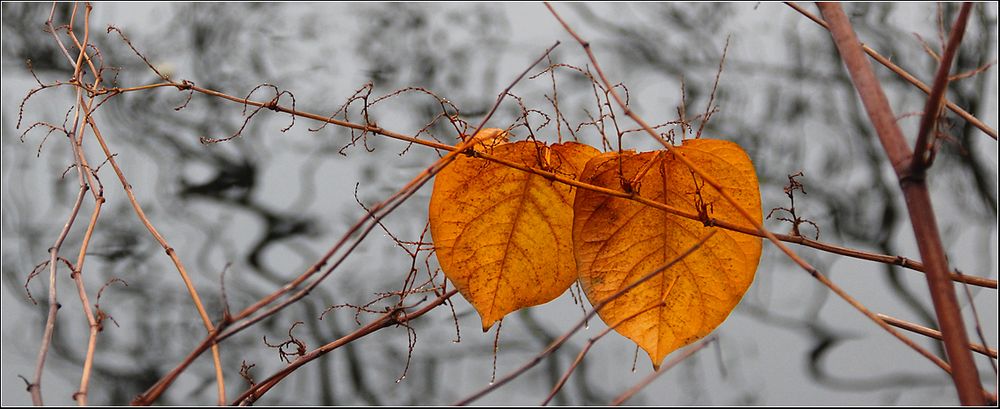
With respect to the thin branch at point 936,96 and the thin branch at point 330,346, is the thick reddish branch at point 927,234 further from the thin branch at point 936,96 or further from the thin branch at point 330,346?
the thin branch at point 330,346

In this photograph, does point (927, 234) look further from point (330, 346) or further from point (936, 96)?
point (330, 346)

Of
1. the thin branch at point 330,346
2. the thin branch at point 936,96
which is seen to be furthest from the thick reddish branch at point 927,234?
the thin branch at point 330,346

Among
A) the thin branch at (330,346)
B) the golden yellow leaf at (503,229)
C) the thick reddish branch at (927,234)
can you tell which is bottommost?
the thick reddish branch at (927,234)

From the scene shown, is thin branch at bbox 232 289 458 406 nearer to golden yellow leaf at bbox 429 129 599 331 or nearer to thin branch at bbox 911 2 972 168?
golden yellow leaf at bbox 429 129 599 331

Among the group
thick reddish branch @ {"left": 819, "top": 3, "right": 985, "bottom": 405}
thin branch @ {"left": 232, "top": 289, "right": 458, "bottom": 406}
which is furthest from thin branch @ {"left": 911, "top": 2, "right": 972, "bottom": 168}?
thin branch @ {"left": 232, "top": 289, "right": 458, "bottom": 406}

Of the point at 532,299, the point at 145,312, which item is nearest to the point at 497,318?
the point at 532,299

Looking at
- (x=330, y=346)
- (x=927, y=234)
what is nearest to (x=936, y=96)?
(x=927, y=234)

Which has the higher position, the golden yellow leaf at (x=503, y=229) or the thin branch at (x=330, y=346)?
the golden yellow leaf at (x=503, y=229)
